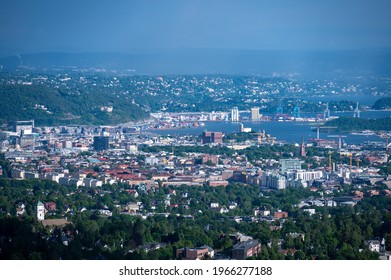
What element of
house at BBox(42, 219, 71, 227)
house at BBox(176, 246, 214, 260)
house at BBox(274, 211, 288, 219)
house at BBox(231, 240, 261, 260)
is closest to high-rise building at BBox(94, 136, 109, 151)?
house at BBox(274, 211, 288, 219)

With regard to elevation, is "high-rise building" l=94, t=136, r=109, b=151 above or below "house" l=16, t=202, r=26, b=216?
below

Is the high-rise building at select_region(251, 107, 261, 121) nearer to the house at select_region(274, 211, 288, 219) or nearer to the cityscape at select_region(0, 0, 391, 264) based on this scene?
the cityscape at select_region(0, 0, 391, 264)

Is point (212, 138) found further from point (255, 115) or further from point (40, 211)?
point (40, 211)

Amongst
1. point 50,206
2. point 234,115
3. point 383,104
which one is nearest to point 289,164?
point 383,104

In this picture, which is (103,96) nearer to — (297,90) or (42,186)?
(297,90)
